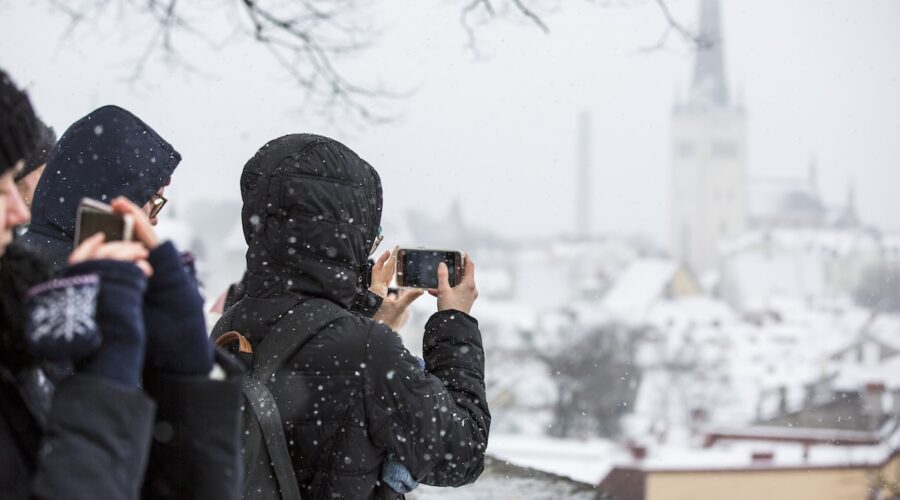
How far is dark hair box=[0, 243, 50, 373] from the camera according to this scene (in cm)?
108

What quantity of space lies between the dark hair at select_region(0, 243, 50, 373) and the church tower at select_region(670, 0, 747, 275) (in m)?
Result: 96.0

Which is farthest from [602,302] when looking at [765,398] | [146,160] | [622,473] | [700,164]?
[146,160]

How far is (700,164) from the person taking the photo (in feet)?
326

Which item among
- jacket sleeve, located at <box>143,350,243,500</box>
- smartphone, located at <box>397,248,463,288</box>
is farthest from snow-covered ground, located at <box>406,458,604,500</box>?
jacket sleeve, located at <box>143,350,243,500</box>

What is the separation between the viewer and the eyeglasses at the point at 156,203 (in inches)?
88.2

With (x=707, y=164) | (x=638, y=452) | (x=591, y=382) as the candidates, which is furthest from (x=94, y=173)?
(x=707, y=164)

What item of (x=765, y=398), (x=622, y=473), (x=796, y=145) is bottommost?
(x=765, y=398)

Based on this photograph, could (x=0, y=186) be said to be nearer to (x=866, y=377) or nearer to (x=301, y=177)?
(x=301, y=177)

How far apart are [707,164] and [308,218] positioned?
334ft

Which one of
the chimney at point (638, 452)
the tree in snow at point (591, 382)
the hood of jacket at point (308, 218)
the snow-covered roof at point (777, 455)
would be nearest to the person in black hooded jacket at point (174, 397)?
the hood of jacket at point (308, 218)

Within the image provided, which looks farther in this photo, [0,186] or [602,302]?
[602,302]

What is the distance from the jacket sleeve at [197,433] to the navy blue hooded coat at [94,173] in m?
1.08

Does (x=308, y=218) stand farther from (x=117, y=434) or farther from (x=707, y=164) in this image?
(x=707, y=164)

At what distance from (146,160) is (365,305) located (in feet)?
2.05
